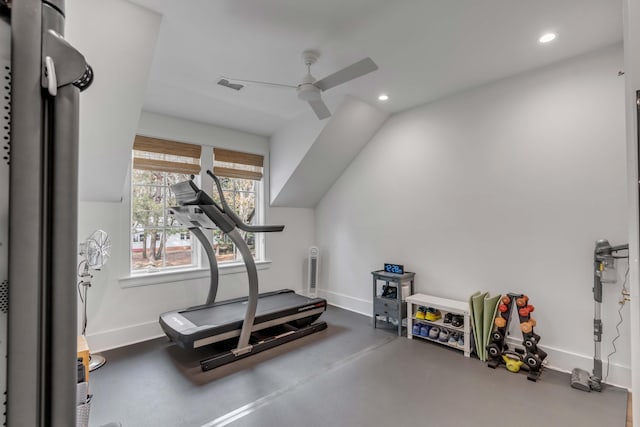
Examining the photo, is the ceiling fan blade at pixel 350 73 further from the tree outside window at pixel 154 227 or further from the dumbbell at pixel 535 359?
the dumbbell at pixel 535 359

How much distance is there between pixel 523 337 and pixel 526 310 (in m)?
0.28

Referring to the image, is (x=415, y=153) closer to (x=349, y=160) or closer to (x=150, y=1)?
(x=349, y=160)

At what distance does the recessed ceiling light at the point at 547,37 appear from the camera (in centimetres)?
246

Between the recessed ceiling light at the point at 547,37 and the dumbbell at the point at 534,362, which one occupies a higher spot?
the recessed ceiling light at the point at 547,37

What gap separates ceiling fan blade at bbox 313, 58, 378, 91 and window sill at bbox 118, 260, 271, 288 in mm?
2874

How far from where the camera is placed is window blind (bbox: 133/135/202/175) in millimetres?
3645

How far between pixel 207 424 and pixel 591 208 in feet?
11.9

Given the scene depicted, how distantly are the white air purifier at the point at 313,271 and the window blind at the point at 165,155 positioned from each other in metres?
2.25

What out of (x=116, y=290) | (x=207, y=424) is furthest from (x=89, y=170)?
(x=207, y=424)

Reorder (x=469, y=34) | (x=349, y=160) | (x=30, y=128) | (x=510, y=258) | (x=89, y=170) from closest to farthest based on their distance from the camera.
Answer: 1. (x=30, y=128)
2. (x=469, y=34)
3. (x=89, y=170)
4. (x=510, y=258)
5. (x=349, y=160)

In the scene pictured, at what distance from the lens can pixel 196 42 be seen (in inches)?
99.0

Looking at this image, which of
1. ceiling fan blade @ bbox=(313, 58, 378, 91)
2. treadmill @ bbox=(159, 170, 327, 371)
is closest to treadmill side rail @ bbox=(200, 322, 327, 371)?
treadmill @ bbox=(159, 170, 327, 371)

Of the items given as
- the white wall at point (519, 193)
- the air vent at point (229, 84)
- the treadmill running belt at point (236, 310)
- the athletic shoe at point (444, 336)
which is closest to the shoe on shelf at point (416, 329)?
the athletic shoe at point (444, 336)

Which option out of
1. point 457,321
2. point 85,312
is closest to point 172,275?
point 85,312
